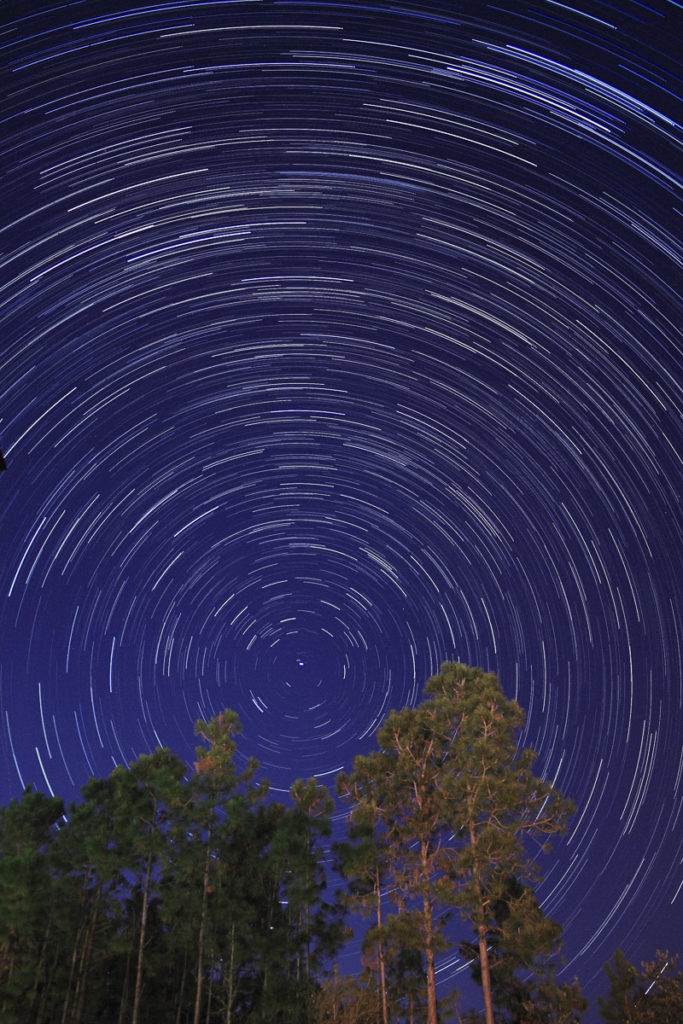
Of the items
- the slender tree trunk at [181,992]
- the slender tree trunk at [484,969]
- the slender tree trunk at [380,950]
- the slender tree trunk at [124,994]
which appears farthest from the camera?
the slender tree trunk at [181,992]

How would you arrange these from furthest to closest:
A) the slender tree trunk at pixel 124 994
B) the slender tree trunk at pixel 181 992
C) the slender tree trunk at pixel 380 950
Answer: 1. the slender tree trunk at pixel 181 992
2. the slender tree trunk at pixel 124 994
3. the slender tree trunk at pixel 380 950

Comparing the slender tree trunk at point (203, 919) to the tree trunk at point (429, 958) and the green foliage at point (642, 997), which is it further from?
the green foliage at point (642, 997)

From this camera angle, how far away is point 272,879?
2353 cm

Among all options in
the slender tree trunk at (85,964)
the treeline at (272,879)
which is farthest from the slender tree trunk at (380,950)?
the slender tree trunk at (85,964)

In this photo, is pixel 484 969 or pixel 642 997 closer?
pixel 484 969

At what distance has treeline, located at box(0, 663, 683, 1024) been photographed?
20.7m

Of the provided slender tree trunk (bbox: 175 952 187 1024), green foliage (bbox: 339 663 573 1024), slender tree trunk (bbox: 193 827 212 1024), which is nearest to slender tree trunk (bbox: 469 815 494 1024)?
green foliage (bbox: 339 663 573 1024)

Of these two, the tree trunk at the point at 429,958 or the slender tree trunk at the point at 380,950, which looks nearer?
the tree trunk at the point at 429,958

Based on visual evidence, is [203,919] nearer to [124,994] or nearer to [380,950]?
[124,994]

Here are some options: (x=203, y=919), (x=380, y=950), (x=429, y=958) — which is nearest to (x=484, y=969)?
(x=429, y=958)

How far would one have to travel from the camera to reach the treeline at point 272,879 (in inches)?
814

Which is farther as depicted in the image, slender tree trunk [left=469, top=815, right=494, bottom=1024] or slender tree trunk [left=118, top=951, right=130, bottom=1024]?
slender tree trunk [left=118, top=951, right=130, bottom=1024]

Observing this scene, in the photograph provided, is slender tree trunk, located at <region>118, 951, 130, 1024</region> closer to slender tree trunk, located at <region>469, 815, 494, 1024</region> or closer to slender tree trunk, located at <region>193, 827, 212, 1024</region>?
slender tree trunk, located at <region>193, 827, 212, 1024</region>

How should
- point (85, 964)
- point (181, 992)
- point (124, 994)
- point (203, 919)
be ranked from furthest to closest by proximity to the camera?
point (181, 992) → point (124, 994) → point (85, 964) → point (203, 919)
